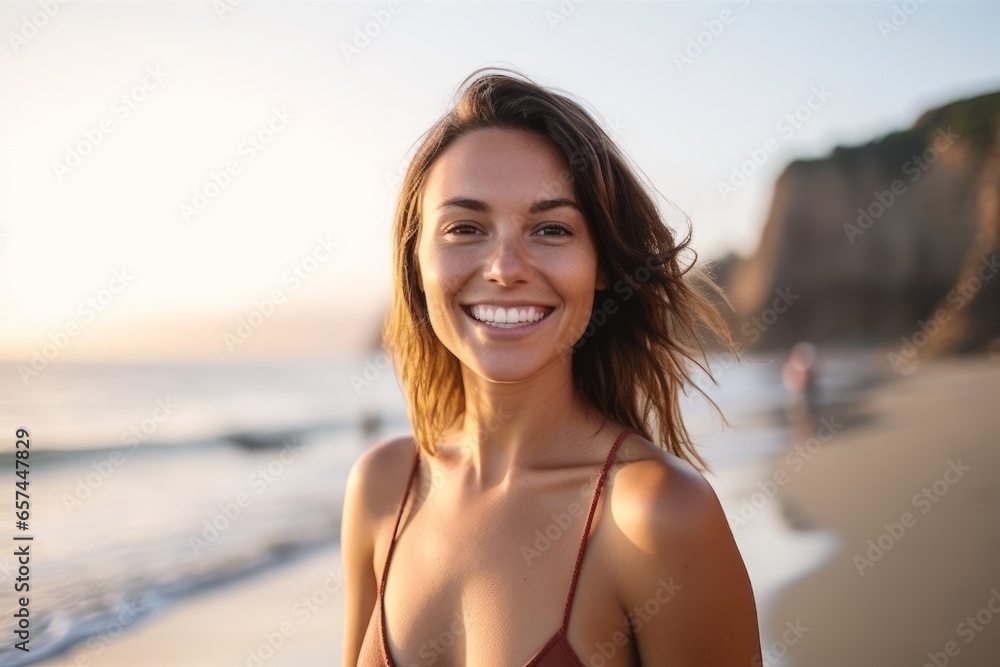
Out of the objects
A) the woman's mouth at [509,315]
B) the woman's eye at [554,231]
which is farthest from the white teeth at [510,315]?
the woman's eye at [554,231]

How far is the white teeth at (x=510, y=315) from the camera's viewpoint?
99.2 inches

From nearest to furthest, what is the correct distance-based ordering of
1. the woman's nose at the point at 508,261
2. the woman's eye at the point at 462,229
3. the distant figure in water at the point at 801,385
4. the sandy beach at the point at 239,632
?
the woman's nose at the point at 508,261, the woman's eye at the point at 462,229, the sandy beach at the point at 239,632, the distant figure in water at the point at 801,385

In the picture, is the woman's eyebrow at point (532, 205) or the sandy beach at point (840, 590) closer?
the woman's eyebrow at point (532, 205)

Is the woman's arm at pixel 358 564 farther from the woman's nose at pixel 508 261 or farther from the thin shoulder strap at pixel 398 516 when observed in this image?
the woman's nose at pixel 508 261

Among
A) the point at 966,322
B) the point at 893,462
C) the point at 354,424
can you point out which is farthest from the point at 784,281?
the point at 893,462

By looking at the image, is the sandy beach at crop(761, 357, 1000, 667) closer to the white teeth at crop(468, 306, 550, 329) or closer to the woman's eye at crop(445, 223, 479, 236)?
the white teeth at crop(468, 306, 550, 329)

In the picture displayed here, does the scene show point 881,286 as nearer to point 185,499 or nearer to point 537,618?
point 185,499

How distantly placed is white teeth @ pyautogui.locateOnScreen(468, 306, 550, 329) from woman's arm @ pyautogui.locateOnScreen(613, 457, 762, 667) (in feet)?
1.94

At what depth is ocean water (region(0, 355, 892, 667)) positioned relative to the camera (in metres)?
6.90

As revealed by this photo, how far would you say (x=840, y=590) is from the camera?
6.04 m

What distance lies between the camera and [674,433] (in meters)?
3.02

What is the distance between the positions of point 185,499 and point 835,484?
816cm

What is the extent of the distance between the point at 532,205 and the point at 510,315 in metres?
0.33

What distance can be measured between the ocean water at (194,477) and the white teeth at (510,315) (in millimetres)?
711
